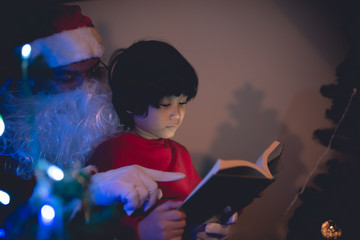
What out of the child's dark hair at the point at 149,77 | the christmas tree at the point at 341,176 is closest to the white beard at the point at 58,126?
the child's dark hair at the point at 149,77

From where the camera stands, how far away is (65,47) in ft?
2.83

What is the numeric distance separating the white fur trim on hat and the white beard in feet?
0.58

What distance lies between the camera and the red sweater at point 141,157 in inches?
34.9

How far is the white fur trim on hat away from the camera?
0.83m

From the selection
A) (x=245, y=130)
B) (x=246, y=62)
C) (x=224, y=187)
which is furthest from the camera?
(x=245, y=130)

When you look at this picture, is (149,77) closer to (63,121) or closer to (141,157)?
(141,157)

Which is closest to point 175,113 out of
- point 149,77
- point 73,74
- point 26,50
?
point 149,77

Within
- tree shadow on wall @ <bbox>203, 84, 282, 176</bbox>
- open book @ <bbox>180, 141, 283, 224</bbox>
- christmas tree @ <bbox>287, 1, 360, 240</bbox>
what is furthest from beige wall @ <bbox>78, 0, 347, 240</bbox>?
open book @ <bbox>180, 141, 283, 224</bbox>

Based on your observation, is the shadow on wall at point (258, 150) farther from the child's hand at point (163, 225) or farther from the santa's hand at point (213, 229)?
the child's hand at point (163, 225)

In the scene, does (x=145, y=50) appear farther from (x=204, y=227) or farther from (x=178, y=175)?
(x=204, y=227)

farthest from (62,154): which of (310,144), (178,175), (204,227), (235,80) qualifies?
(310,144)

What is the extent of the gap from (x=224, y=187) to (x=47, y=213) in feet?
2.46

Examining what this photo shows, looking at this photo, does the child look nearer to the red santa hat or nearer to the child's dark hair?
the child's dark hair

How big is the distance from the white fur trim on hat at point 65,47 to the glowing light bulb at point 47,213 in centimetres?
61
